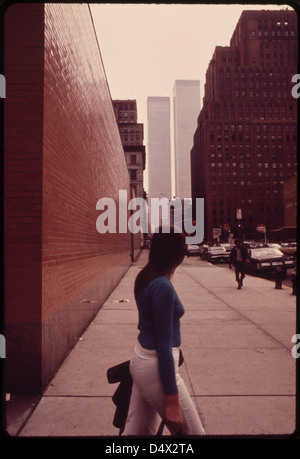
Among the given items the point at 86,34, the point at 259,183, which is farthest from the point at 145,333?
the point at 259,183

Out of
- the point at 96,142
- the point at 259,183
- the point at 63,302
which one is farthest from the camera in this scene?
the point at 259,183

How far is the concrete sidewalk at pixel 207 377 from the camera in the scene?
394 centimetres

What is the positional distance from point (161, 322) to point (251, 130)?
424 ft

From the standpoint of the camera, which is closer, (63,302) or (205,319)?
(63,302)

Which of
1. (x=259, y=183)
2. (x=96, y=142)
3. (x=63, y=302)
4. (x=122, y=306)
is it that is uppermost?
(x=259, y=183)

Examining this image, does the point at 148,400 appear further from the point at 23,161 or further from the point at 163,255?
the point at 23,161

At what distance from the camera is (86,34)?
29.3 feet

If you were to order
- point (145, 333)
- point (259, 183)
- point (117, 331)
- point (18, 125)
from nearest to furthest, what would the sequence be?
point (145, 333) < point (18, 125) < point (117, 331) < point (259, 183)

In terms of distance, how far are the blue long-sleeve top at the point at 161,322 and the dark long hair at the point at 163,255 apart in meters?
0.07

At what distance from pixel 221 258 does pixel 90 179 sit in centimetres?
2864

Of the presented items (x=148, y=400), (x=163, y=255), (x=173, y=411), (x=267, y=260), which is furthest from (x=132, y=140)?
(x=173, y=411)

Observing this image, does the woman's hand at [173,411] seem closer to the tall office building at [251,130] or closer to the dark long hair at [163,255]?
the dark long hair at [163,255]

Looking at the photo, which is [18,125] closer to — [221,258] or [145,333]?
[145,333]

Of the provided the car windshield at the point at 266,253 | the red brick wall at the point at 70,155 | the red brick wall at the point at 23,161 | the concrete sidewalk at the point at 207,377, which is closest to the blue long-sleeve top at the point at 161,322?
the concrete sidewalk at the point at 207,377
